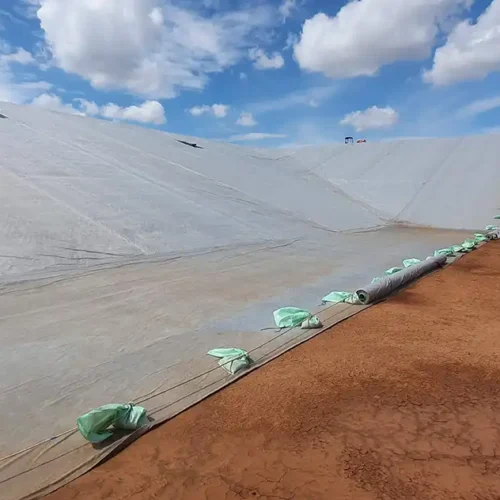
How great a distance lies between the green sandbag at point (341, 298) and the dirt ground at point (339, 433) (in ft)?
2.84

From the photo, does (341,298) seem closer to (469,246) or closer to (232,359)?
(232,359)

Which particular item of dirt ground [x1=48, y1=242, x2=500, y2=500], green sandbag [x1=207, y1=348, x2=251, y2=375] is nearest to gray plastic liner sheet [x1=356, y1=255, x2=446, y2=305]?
dirt ground [x1=48, y1=242, x2=500, y2=500]

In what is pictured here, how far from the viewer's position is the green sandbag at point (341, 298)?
455 centimetres

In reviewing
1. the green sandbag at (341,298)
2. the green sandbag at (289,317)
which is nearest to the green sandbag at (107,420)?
the green sandbag at (289,317)

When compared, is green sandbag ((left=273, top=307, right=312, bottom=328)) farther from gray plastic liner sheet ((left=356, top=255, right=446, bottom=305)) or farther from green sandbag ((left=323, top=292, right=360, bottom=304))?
gray plastic liner sheet ((left=356, top=255, right=446, bottom=305))

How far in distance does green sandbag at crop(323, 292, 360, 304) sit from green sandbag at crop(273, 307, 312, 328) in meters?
0.68

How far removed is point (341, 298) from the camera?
15.1 ft

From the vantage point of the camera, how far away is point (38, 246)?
5.64m

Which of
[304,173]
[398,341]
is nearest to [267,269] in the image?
[398,341]

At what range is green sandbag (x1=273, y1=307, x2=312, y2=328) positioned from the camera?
12.4ft

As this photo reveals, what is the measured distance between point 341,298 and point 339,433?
2391 mm

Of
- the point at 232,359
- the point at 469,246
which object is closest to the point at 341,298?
the point at 232,359

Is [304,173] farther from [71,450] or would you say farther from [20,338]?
[71,450]

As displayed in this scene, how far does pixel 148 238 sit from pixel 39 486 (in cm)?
515
